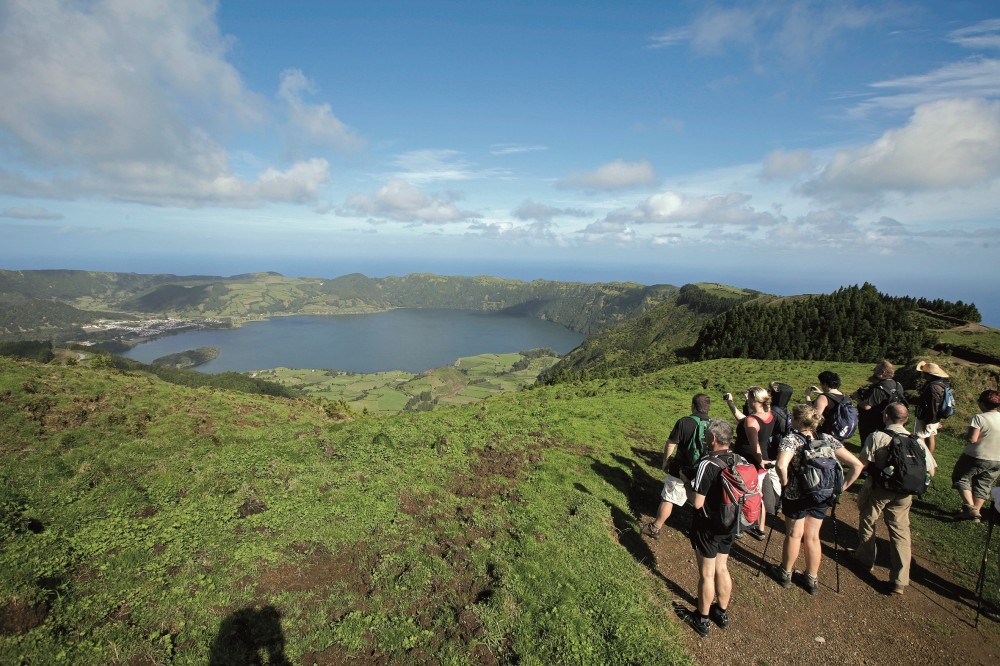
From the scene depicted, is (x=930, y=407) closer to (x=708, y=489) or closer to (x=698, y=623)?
(x=708, y=489)

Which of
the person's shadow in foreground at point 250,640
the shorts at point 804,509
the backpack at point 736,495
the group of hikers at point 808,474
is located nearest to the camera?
the person's shadow in foreground at point 250,640

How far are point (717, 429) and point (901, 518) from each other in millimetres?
4856

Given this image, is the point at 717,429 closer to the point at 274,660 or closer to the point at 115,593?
the point at 274,660

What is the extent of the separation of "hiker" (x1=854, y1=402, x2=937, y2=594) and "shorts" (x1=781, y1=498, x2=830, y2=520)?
1.54 meters

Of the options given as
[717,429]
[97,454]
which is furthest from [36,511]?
[717,429]

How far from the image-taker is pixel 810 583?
834 cm

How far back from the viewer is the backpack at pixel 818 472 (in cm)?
786

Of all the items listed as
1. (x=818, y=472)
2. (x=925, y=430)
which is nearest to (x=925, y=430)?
(x=925, y=430)

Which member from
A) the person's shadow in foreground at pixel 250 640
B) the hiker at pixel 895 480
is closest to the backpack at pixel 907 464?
the hiker at pixel 895 480

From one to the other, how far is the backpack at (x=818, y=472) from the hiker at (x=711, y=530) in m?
2.04

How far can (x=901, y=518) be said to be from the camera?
8312mm

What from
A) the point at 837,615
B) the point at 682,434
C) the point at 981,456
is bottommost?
the point at 837,615

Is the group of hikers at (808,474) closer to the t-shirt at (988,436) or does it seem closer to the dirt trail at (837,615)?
the t-shirt at (988,436)

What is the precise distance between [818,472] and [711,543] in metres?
2.79
